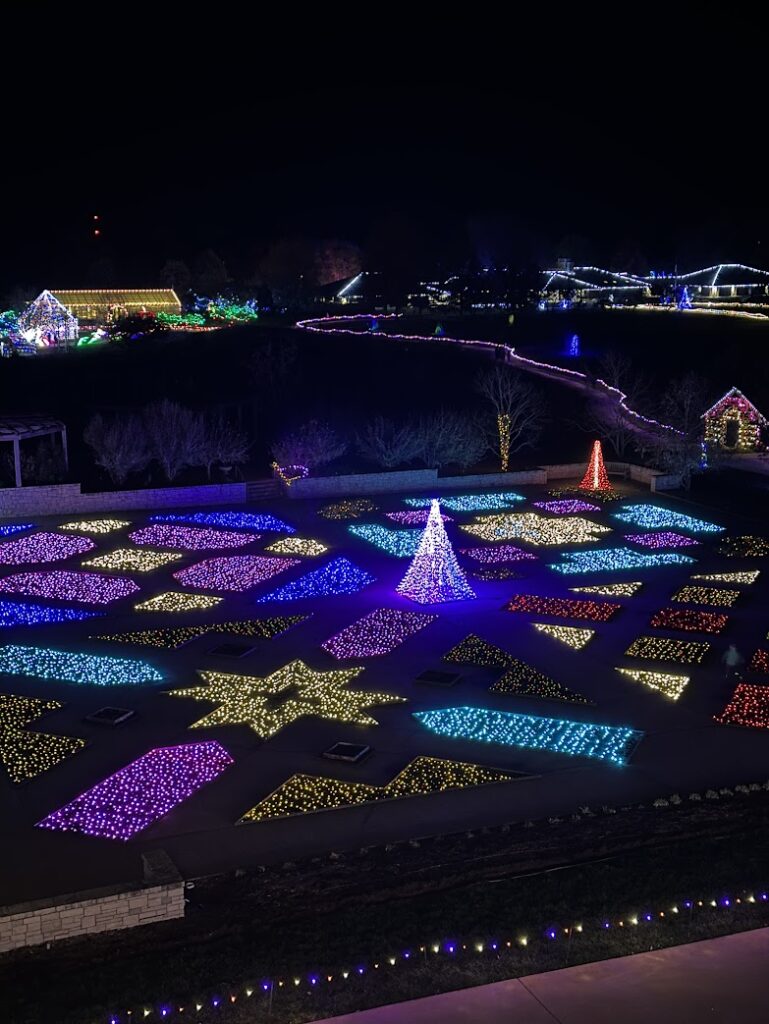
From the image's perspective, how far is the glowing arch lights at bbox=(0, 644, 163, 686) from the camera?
17328mm

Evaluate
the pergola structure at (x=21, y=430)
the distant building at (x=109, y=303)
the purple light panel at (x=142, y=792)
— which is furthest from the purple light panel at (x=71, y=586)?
the distant building at (x=109, y=303)

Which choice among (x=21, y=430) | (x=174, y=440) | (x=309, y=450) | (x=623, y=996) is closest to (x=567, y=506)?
(x=309, y=450)

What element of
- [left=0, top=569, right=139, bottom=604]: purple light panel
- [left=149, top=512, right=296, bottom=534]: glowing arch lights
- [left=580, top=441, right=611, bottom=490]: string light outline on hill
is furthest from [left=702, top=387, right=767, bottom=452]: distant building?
[left=0, top=569, right=139, bottom=604]: purple light panel

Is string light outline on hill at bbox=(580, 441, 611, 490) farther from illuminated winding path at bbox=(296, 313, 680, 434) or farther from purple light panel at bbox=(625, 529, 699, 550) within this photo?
purple light panel at bbox=(625, 529, 699, 550)

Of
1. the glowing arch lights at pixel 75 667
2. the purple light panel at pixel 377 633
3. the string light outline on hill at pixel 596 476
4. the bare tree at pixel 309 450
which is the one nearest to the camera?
the glowing arch lights at pixel 75 667

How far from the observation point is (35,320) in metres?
56.2

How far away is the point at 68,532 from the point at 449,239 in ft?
307

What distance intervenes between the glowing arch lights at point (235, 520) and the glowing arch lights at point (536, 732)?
13.5m

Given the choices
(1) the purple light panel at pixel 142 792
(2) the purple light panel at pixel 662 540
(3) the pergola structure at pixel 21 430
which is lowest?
(2) the purple light panel at pixel 662 540

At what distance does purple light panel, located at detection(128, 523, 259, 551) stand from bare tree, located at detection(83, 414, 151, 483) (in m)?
6.32

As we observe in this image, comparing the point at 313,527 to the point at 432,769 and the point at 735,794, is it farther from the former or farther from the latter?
the point at 735,794

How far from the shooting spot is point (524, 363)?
56406mm

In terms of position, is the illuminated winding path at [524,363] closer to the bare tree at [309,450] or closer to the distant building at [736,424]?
the distant building at [736,424]

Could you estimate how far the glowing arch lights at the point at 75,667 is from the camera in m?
17.3
